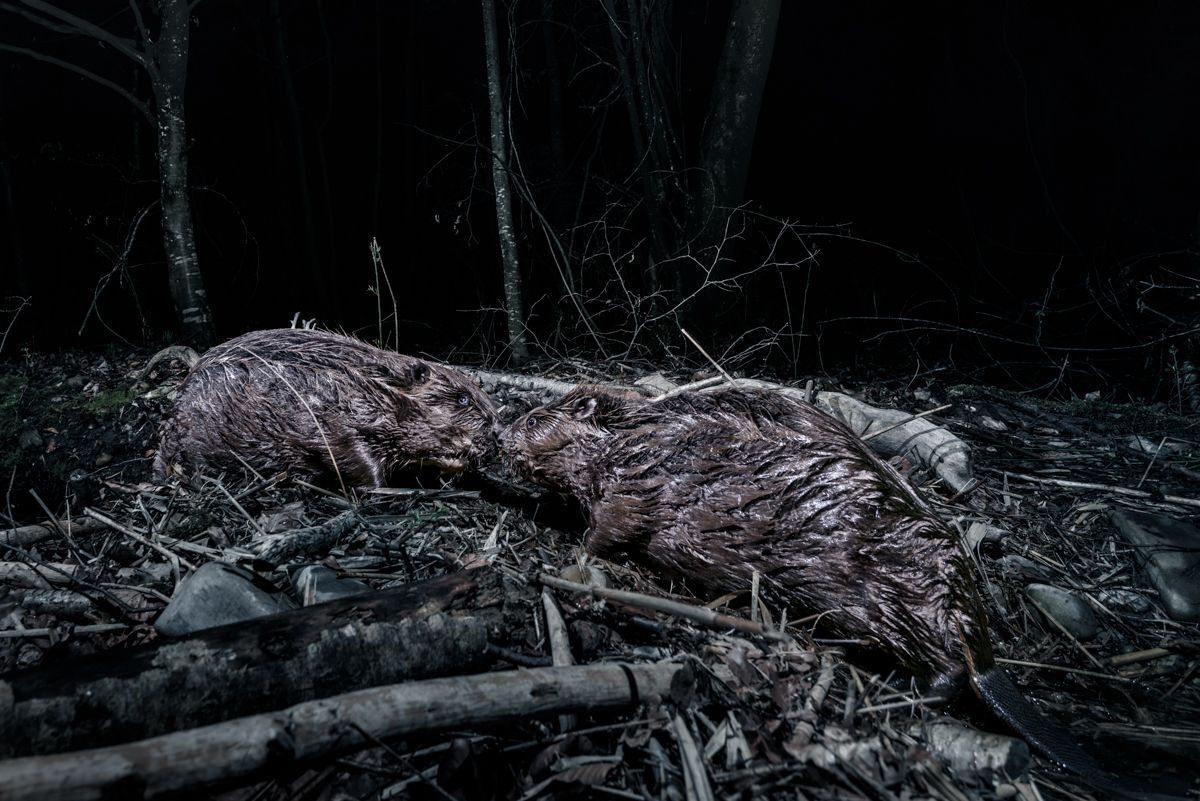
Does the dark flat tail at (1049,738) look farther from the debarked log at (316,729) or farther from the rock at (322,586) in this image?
the rock at (322,586)

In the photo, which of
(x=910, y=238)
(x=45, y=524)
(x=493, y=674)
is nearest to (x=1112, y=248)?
(x=910, y=238)

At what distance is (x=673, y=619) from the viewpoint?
7.39 ft

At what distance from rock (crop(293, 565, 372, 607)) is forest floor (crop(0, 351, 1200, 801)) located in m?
0.06

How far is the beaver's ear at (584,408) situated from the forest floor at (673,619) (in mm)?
514

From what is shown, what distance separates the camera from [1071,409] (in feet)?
15.6

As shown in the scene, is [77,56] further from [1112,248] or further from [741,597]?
[1112,248]

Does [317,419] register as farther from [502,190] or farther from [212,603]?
[502,190]

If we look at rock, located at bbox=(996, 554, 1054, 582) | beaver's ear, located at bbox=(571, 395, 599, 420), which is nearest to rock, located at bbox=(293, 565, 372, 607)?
beaver's ear, located at bbox=(571, 395, 599, 420)

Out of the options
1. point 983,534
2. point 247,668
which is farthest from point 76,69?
point 983,534

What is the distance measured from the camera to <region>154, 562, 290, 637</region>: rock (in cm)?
207

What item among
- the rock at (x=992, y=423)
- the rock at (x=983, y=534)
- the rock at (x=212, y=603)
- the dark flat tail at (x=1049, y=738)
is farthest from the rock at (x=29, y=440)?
the rock at (x=992, y=423)

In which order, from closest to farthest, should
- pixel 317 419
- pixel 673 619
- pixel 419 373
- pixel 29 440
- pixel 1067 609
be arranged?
pixel 673 619, pixel 1067 609, pixel 317 419, pixel 419 373, pixel 29 440

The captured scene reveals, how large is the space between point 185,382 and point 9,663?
179cm

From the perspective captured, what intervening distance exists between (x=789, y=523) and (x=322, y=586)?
5.21 feet
